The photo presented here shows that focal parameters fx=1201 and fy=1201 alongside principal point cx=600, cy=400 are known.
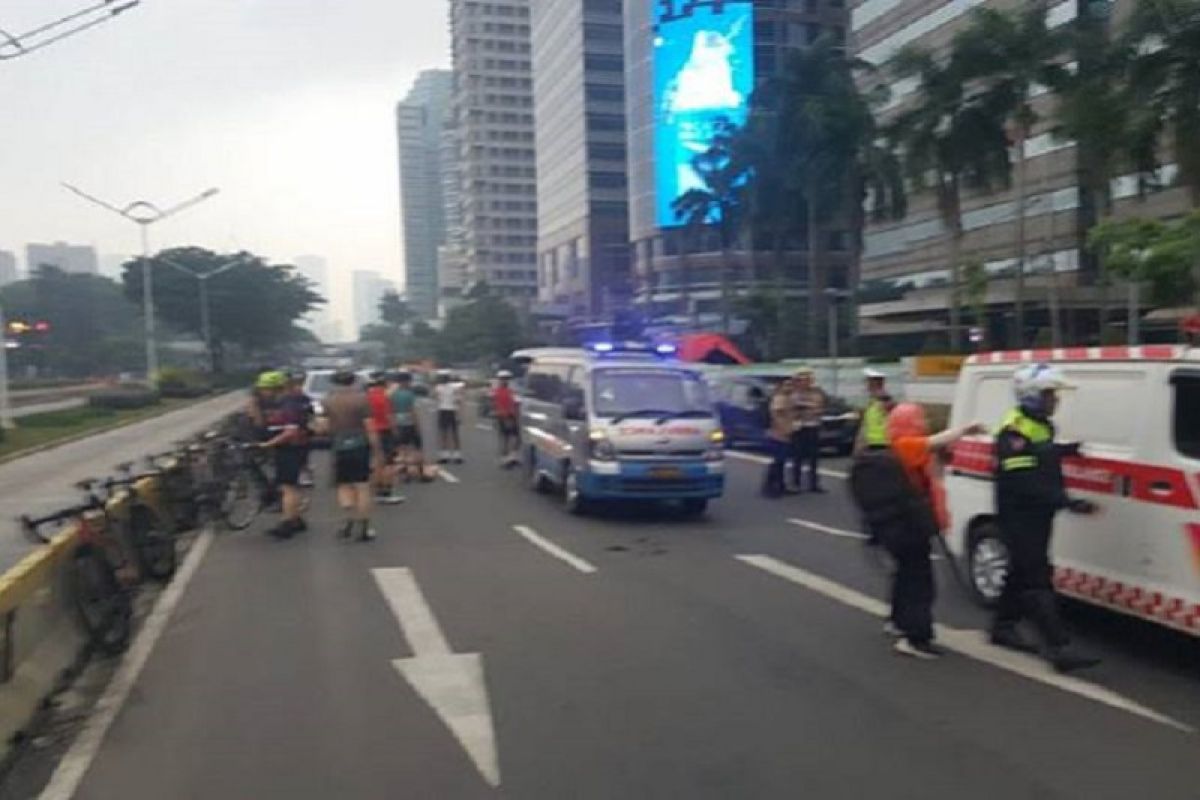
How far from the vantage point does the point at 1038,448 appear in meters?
7.24

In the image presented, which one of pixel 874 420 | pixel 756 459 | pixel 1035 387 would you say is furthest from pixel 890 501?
pixel 756 459

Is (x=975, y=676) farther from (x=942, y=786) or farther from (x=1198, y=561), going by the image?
(x=942, y=786)

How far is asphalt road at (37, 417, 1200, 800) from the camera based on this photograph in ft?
18.6

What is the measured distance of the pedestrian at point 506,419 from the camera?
21.9m

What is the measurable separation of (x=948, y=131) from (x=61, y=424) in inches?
1149

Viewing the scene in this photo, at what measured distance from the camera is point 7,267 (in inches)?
4983

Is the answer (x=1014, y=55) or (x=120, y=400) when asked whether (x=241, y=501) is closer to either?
(x=1014, y=55)

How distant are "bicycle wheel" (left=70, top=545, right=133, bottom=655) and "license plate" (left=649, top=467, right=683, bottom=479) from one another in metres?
6.92

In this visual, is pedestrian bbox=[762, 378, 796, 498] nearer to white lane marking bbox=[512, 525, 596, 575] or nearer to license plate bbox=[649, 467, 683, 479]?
license plate bbox=[649, 467, 683, 479]

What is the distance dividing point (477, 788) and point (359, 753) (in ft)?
2.79

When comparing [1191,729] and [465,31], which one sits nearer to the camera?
[1191,729]

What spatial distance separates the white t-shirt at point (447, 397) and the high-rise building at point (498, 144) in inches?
5455

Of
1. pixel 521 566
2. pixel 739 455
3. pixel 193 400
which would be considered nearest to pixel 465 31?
pixel 193 400

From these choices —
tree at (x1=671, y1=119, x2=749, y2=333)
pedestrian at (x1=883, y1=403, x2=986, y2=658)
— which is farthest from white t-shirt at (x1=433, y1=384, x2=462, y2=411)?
tree at (x1=671, y1=119, x2=749, y2=333)
